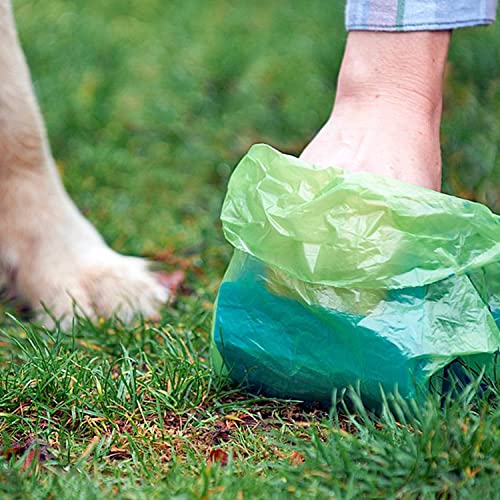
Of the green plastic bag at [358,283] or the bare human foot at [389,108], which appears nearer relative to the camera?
the green plastic bag at [358,283]

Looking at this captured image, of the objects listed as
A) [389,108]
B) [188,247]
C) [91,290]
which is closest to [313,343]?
[389,108]

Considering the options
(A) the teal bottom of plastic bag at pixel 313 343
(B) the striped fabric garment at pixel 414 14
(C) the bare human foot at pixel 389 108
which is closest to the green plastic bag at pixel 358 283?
(A) the teal bottom of plastic bag at pixel 313 343

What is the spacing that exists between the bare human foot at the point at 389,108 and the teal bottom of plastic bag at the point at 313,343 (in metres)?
0.27

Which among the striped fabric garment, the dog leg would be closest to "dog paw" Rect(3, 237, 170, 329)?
the dog leg

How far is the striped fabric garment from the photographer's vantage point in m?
1.69

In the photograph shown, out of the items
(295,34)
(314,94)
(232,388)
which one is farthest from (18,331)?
(295,34)

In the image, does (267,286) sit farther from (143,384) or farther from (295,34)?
(295,34)

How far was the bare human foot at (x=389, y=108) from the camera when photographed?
166cm

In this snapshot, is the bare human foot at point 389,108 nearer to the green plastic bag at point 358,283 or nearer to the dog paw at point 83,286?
the green plastic bag at point 358,283

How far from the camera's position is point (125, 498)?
1.32 meters

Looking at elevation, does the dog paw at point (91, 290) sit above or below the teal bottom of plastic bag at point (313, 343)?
below

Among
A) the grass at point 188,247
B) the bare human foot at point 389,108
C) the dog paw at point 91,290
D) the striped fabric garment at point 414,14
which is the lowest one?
the dog paw at point 91,290

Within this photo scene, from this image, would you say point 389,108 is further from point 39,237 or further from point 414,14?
point 39,237

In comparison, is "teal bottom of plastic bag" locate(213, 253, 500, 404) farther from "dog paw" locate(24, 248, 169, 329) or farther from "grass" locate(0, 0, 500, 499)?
"dog paw" locate(24, 248, 169, 329)
